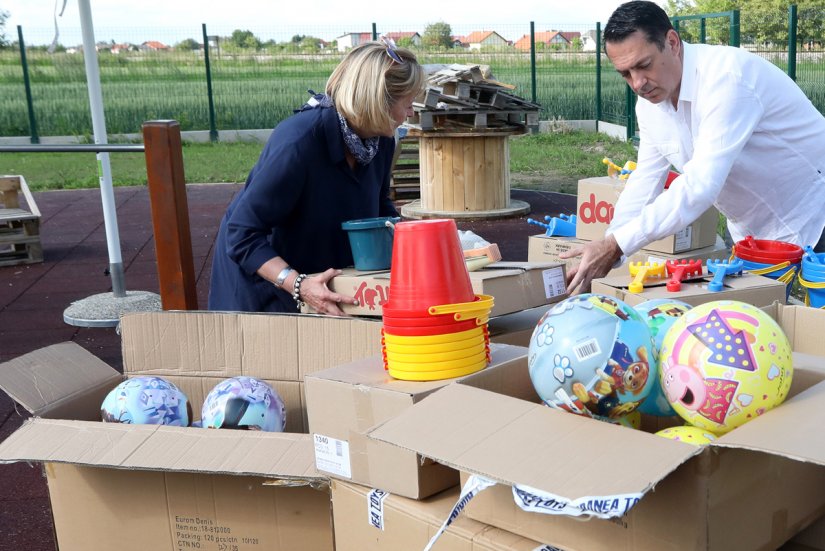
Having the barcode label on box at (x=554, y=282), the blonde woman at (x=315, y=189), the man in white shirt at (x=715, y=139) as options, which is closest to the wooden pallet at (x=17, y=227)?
the blonde woman at (x=315, y=189)

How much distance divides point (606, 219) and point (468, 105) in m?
4.59

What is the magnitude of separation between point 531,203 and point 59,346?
7496 mm

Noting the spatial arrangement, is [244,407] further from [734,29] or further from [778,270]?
[734,29]

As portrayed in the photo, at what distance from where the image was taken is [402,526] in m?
1.89

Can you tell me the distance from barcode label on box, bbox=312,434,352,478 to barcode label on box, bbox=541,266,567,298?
2.80 feet

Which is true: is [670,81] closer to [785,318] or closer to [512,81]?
[785,318]

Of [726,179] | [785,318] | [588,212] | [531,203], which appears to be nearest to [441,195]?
[531,203]

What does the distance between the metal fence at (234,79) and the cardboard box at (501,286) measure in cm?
1250

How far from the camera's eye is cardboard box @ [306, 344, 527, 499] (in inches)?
74.3

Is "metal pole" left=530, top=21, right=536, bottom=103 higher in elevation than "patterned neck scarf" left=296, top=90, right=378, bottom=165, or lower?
higher

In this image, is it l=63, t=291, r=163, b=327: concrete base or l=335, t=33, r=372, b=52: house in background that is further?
l=335, t=33, r=372, b=52: house in background

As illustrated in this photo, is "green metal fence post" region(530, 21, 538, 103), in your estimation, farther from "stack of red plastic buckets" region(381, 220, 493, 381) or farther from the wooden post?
"stack of red plastic buckets" region(381, 220, 493, 381)

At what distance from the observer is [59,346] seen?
2850 mm

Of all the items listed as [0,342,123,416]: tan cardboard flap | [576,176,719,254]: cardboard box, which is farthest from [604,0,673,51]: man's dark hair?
[0,342,123,416]: tan cardboard flap
